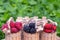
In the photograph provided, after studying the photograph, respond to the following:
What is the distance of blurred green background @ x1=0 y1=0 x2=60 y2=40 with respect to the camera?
2875 millimetres

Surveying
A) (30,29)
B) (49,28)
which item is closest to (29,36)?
(30,29)

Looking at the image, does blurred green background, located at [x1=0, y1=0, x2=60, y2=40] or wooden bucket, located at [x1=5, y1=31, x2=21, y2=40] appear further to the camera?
blurred green background, located at [x1=0, y1=0, x2=60, y2=40]

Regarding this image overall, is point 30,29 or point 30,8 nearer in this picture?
point 30,29

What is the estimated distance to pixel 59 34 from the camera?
8.78 feet

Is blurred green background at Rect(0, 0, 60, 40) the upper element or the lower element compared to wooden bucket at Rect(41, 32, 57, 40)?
upper

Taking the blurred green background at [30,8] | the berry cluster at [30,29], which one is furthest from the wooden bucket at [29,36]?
the blurred green background at [30,8]

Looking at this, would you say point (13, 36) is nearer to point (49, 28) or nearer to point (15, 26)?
point (15, 26)

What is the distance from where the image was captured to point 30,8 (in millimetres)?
3035

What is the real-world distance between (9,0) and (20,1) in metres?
0.16

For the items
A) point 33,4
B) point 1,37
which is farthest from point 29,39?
point 33,4

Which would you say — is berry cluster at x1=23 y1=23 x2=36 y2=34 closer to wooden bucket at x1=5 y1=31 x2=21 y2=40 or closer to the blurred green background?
wooden bucket at x1=5 y1=31 x2=21 y2=40

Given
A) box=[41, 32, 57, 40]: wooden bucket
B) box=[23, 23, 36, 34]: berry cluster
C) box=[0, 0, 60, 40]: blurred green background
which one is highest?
box=[0, 0, 60, 40]: blurred green background

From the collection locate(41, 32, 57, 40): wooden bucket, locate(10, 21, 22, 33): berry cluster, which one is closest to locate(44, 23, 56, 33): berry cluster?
locate(41, 32, 57, 40): wooden bucket

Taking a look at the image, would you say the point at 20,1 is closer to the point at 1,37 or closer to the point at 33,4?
the point at 33,4
